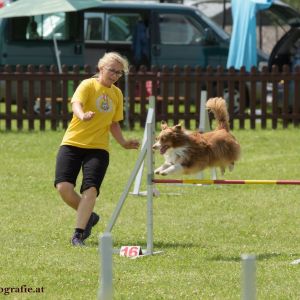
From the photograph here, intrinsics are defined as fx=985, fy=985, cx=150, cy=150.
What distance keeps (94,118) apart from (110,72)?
0.41 metres

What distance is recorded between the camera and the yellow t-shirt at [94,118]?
809 centimetres

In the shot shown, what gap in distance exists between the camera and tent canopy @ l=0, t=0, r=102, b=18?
1770 centimetres

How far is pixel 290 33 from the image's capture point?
20.1 meters

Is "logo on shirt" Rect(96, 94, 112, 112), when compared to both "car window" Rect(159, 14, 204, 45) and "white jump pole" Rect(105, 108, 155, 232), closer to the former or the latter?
"white jump pole" Rect(105, 108, 155, 232)

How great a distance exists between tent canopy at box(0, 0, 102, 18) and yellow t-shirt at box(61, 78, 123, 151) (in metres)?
9.73

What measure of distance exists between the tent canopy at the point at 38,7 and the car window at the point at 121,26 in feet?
11.7

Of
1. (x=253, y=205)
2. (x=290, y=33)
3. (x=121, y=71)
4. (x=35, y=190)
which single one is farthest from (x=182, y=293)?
(x=290, y=33)

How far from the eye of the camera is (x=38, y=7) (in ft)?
58.6

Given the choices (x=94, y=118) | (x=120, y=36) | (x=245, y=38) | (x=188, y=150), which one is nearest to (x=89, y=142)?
(x=94, y=118)

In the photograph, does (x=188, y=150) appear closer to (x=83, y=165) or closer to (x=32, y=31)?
(x=83, y=165)

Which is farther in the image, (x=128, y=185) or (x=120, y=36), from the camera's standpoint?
(x=120, y=36)

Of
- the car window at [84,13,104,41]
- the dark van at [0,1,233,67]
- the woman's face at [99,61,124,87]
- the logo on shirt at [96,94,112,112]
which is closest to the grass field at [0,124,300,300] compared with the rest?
the logo on shirt at [96,94,112,112]

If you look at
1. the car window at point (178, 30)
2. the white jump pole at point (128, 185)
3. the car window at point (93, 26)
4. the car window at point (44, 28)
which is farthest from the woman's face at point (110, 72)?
the car window at point (93, 26)

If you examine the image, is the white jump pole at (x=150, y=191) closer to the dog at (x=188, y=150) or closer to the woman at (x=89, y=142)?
the woman at (x=89, y=142)
